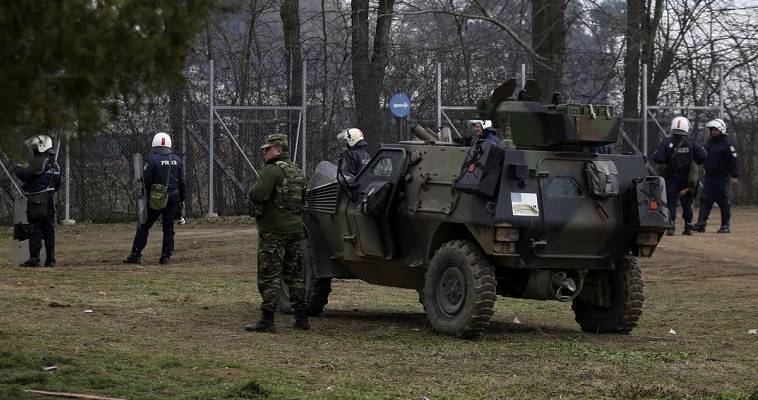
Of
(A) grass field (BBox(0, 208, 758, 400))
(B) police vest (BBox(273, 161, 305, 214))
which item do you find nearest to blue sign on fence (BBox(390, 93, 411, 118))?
(A) grass field (BBox(0, 208, 758, 400))

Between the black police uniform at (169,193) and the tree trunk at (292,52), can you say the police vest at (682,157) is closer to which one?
the tree trunk at (292,52)

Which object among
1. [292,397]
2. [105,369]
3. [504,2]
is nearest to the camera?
[292,397]

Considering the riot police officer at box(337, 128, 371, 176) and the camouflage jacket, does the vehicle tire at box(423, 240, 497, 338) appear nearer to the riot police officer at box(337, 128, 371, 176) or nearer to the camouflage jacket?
the camouflage jacket

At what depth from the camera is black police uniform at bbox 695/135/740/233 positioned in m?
23.0

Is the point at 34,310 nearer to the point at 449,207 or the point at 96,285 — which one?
the point at 96,285

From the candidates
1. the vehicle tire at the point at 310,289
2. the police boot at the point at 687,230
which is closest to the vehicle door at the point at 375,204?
the vehicle tire at the point at 310,289

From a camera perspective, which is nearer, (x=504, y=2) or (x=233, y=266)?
(x=233, y=266)

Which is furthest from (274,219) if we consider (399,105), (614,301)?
(399,105)

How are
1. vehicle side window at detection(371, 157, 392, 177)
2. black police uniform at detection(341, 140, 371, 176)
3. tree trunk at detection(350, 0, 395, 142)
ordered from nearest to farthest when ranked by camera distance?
vehicle side window at detection(371, 157, 392, 177) → black police uniform at detection(341, 140, 371, 176) → tree trunk at detection(350, 0, 395, 142)

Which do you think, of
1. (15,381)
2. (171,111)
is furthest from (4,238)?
(15,381)

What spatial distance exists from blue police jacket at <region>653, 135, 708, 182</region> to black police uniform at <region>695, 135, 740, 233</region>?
443 millimetres

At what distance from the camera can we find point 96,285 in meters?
16.5

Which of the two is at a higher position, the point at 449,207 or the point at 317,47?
the point at 317,47

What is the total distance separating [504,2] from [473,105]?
8.66m
